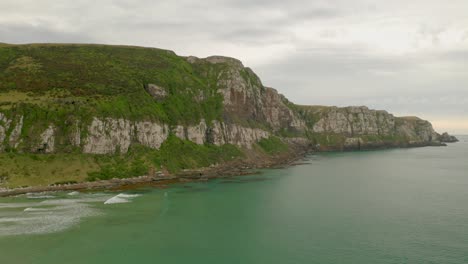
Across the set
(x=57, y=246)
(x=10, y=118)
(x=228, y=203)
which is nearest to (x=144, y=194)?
(x=228, y=203)

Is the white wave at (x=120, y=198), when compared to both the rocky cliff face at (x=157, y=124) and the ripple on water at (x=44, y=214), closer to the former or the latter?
the ripple on water at (x=44, y=214)

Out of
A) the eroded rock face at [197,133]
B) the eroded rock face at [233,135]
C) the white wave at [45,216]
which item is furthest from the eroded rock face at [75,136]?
the eroded rock face at [233,135]

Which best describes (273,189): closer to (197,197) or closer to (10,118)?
(197,197)

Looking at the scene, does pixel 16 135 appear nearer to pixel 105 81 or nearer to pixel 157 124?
pixel 105 81

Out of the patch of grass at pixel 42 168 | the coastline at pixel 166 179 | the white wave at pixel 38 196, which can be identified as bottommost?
the white wave at pixel 38 196

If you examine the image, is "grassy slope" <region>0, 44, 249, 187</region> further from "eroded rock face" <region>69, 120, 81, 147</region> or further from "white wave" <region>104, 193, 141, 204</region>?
"white wave" <region>104, 193, 141, 204</region>

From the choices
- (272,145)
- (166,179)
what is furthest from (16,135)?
(272,145)
